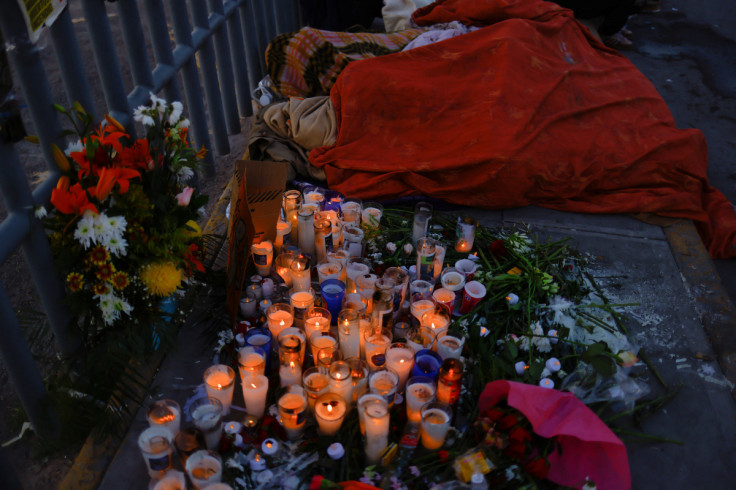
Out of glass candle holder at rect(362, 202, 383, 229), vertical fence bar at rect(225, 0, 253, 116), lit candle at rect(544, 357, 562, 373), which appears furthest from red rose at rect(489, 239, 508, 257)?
vertical fence bar at rect(225, 0, 253, 116)

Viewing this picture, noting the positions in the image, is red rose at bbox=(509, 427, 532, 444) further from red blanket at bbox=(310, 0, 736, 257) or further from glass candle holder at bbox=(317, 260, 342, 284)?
red blanket at bbox=(310, 0, 736, 257)

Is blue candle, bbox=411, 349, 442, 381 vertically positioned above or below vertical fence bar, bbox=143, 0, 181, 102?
below

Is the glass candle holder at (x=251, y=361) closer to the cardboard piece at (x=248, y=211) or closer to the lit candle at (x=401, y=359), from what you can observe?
the cardboard piece at (x=248, y=211)

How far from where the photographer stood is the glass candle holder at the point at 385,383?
72.2 inches

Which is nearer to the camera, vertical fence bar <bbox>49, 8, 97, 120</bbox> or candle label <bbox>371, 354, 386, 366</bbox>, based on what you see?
candle label <bbox>371, 354, 386, 366</bbox>

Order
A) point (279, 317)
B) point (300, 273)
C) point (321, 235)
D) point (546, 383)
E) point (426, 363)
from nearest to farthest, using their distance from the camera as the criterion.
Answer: point (426, 363)
point (546, 383)
point (279, 317)
point (300, 273)
point (321, 235)

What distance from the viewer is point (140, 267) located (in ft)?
6.64

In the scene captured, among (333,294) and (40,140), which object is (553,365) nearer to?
(333,294)

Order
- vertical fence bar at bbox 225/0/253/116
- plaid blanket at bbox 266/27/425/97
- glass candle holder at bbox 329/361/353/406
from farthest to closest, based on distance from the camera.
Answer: vertical fence bar at bbox 225/0/253/116, plaid blanket at bbox 266/27/425/97, glass candle holder at bbox 329/361/353/406

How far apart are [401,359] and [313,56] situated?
2445 mm

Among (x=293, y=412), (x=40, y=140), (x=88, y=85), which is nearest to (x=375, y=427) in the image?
(x=293, y=412)

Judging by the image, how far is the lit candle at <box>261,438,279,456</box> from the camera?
179 centimetres

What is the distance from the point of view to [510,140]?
3.08m

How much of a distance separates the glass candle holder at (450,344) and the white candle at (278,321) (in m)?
0.57
